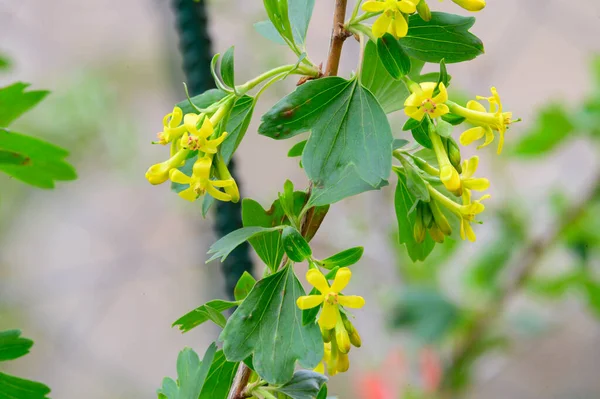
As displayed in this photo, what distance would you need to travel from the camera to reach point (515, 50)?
1.76m

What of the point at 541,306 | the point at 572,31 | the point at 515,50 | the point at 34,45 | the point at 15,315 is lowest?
the point at 15,315

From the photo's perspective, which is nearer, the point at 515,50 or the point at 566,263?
the point at 566,263

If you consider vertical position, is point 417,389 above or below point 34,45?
below

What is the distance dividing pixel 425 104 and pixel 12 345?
26 centimetres

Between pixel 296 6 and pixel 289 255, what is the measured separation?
0.46ft

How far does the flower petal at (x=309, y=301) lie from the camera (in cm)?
29

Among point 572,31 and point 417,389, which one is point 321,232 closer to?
point 417,389

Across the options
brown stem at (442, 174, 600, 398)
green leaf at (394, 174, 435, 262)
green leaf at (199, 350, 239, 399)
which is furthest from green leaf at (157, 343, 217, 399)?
brown stem at (442, 174, 600, 398)

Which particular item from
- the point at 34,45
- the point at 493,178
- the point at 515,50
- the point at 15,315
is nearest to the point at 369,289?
the point at 493,178

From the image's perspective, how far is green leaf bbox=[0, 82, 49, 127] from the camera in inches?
17.0

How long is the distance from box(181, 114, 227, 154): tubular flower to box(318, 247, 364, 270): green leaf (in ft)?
0.24

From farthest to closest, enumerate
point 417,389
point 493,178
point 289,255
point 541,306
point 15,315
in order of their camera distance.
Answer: point 15,315
point 541,306
point 493,178
point 417,389
point 289,255

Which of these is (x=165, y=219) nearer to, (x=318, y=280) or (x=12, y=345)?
(x=12, y=345)

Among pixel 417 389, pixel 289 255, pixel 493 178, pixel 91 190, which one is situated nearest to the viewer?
pixel 289 255
